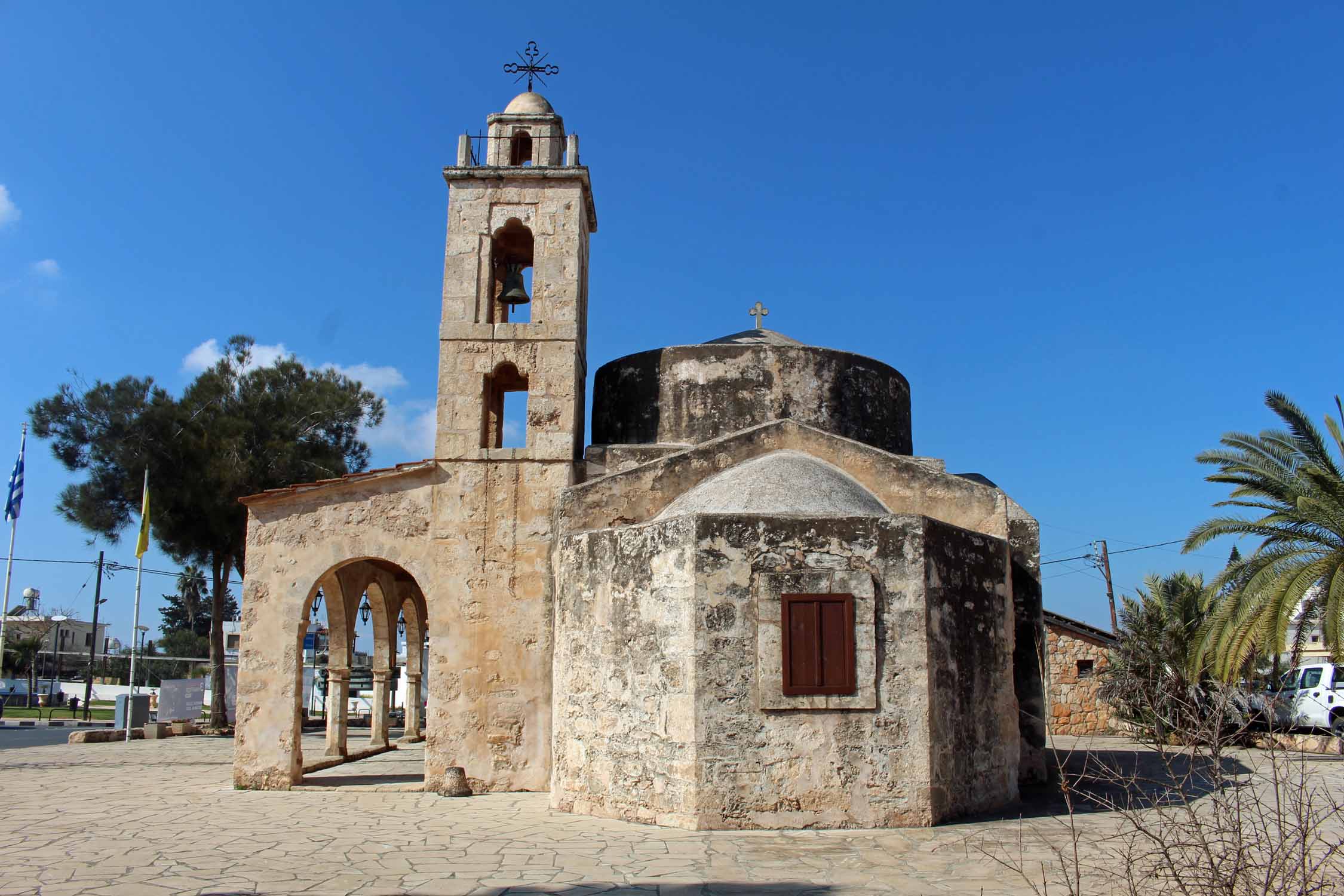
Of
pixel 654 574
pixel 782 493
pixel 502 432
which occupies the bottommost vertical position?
pixel 654 574

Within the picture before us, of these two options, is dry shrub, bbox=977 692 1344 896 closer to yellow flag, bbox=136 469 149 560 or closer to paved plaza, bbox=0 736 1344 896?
paved plaza, bbox=0 736 1344 896

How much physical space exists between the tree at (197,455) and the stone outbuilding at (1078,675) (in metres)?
13.7

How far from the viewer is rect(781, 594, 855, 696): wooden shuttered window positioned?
7.48m

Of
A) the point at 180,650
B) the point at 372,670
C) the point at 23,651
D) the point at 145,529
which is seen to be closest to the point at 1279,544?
the point at 372,670

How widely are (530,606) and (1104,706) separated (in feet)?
36.1

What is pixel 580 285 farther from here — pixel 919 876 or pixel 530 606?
pixel 919 876

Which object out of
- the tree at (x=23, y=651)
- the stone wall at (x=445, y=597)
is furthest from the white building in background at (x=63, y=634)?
the stone wall at (x=445, y=597)

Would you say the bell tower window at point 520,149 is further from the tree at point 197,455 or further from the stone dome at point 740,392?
the tree at point 197,455

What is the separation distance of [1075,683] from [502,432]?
34.7 ft

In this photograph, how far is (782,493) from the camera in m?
8.26

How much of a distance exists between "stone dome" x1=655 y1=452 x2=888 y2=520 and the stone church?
3 centimetres

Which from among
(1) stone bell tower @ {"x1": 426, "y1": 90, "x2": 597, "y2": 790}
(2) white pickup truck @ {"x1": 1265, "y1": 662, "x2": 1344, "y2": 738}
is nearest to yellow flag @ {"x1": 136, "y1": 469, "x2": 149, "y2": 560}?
(1) stone bell tower @ {"x1": 426, "y1": 90, "x2": 597, "y2": 790}

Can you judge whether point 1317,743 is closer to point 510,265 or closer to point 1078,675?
point 1078,675

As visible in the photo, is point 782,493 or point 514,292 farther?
point 514,292
